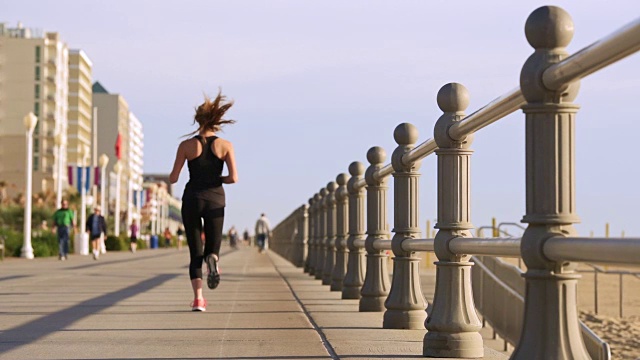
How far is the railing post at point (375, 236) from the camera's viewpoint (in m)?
10.1

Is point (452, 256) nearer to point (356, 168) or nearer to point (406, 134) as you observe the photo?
point (406, 134)

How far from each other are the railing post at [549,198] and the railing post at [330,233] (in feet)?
36.8

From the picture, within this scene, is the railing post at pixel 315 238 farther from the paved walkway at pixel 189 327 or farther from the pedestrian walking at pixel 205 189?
the pedestrian walking at pixel 205 189

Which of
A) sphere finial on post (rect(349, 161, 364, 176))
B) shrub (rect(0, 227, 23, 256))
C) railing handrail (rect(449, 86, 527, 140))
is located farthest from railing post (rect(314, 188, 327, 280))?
shrub (rect(0, 227, 23, 256))

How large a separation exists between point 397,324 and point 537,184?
4180 millimetres

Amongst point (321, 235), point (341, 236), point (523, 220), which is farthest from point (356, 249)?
point (523, 220)

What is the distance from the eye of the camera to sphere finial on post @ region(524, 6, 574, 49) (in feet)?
13.2

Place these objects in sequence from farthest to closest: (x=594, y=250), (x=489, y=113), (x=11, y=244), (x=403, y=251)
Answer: (x=11, y=244), (x=403, y=251), (x=489, y=113), (x=594, y=250)

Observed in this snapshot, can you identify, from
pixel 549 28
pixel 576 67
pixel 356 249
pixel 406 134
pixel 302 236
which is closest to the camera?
pixel 576 67

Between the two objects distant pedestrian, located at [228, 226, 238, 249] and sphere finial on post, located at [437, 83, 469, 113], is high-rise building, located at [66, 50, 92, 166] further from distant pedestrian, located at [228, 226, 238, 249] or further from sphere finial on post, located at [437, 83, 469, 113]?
sphere finial on post, located at [437, 83, 469, 113]

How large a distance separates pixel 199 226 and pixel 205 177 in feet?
1.46

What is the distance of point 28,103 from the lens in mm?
144250

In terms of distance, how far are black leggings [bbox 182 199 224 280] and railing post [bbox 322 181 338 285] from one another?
4972 millimetres

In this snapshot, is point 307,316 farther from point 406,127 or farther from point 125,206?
point 125,206
